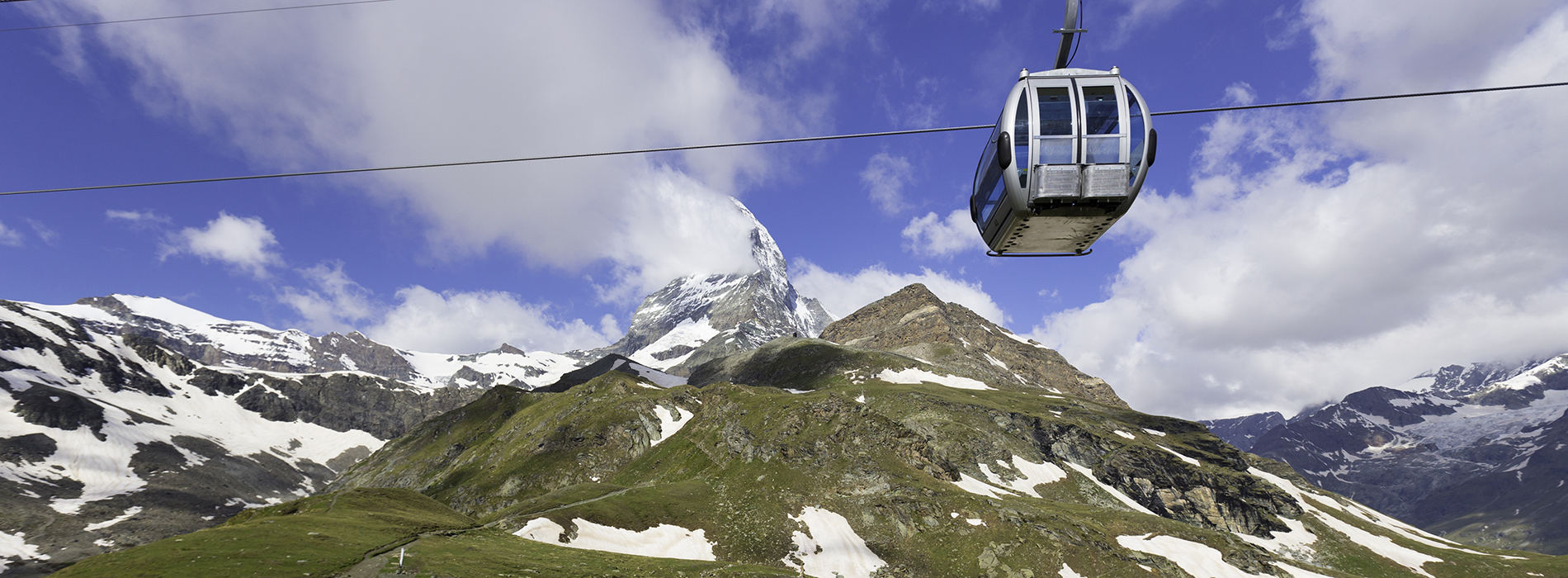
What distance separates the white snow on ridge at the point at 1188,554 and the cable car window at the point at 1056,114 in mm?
90356

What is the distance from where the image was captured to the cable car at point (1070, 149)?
645 inches

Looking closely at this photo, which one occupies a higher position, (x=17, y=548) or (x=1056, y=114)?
(x=1056, y=114)

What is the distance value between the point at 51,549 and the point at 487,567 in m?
219

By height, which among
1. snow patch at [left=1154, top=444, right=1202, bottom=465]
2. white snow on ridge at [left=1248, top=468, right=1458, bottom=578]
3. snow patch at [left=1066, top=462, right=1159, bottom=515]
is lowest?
white snow on ridge at [left=1248, top=468, right=1458, bottom=578]

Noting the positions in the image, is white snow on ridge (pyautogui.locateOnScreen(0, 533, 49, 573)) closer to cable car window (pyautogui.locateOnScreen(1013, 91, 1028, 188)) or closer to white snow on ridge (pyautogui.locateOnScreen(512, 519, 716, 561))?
white snow on ridge (pyautogui.locateOnScreen(512, 519, 716, 561))

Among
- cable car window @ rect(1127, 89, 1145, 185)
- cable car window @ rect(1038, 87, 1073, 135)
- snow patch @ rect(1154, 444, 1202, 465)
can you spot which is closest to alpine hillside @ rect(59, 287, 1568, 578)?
snow patch @ rect(1154, 444, 1202, 465)

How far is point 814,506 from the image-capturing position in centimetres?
9244

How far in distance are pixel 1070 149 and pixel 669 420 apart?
143 meters

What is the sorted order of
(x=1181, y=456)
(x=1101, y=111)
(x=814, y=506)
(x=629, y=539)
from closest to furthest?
1. (x=1101, y=111)
2. (x=629, y=539)
3. (x=814, y=506)
4. (x=1181, y=456)

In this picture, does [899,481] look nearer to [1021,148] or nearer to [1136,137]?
[1136,137]

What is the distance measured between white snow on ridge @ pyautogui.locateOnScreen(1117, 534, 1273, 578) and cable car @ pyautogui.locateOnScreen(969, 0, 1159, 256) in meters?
89.1

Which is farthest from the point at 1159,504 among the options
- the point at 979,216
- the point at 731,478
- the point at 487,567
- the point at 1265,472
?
the point at 979,216

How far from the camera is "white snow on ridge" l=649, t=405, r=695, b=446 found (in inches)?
5684

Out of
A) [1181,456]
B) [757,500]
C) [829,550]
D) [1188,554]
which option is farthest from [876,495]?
[1181,456]
